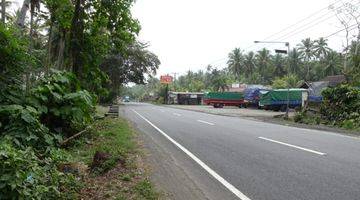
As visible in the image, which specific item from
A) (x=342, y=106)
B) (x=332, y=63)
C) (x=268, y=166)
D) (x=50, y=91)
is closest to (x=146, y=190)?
(x=268, y=166)

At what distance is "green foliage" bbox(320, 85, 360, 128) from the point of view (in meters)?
23.5

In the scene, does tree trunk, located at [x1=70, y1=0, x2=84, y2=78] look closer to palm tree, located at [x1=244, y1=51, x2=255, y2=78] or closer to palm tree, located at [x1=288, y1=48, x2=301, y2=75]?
palm tree, located at [x1=288, y1=48, x2=301, y2=75]

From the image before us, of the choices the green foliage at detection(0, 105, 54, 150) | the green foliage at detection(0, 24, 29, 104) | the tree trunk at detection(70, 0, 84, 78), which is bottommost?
the green foliage at detection(0, 105, 54, 150)

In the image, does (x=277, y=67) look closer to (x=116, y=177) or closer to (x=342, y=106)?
A: (x=342, y=106)

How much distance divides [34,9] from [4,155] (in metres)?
13.8

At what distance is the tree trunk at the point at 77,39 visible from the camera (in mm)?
16844

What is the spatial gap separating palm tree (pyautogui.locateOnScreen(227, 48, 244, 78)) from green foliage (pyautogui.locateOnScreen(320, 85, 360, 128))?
306 feet

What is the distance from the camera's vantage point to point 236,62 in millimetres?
122125

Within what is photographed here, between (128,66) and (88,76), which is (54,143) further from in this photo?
(128,66)

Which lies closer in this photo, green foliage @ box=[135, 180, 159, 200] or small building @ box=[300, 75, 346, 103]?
green foliage @ box=[135, 180, 159, 200]

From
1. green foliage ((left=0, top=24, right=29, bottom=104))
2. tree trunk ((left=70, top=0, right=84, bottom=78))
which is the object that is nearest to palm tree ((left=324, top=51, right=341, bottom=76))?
tree trunk ((left=70, top=0, right=84, bottom=78))

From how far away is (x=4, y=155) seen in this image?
230 inches

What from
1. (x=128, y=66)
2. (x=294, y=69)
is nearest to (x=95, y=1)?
(x=128, y=66)

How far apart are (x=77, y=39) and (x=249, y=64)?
10815 centimetres
